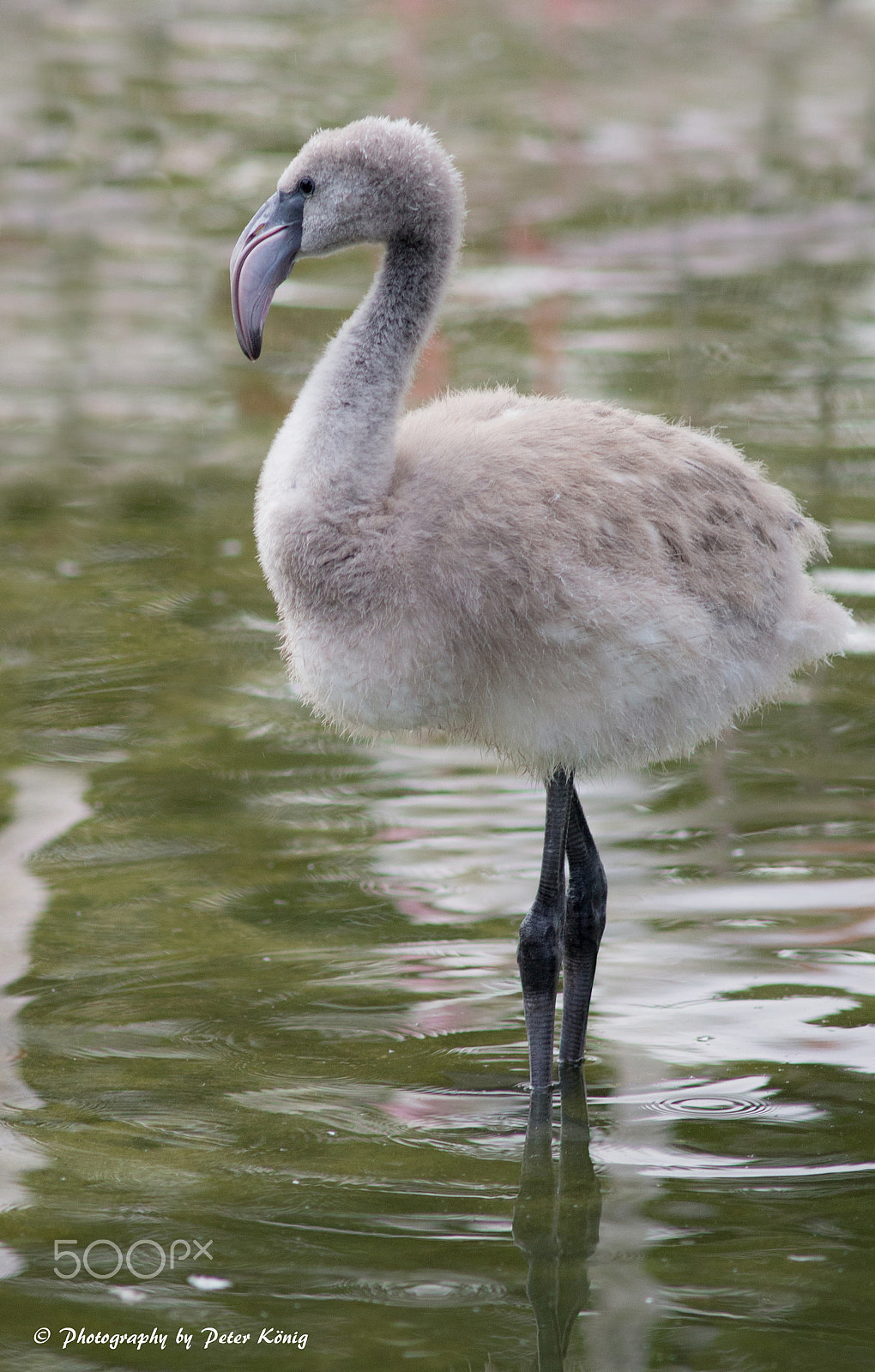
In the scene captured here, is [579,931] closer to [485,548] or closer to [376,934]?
[376,934]

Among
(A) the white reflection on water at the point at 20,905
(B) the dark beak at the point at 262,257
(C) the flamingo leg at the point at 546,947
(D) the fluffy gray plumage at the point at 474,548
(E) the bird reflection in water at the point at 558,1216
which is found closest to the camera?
(E) the bird reflection in water at the point at 558,1216

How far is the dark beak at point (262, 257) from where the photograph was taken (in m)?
4.25

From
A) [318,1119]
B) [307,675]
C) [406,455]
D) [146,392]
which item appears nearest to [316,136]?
[406,455]

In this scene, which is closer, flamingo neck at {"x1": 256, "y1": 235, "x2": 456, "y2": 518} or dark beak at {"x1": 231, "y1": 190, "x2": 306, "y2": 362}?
flamingo neck at {"x1": 256, "y1": 235, "x2": 456, "y2": 518}

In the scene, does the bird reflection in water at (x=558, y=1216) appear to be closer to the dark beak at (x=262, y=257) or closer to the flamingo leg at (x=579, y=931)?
the flamingo leg at (x=579, y=931)

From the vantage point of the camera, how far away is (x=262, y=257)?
427 cm

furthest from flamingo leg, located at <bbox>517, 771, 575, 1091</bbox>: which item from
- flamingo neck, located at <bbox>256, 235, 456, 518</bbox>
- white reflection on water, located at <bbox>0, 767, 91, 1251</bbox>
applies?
white reflection on water, located at <bbox>0, 767, 91, 1251</bbox>

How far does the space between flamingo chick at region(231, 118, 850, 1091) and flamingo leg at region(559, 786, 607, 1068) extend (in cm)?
14

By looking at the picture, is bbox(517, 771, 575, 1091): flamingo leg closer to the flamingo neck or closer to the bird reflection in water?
the bird reflection in water

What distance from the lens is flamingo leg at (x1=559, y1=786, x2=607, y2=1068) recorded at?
4637 millimetres

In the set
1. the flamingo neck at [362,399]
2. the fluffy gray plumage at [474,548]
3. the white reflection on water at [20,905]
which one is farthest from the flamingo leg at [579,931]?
the white reflection on water at [20,905]

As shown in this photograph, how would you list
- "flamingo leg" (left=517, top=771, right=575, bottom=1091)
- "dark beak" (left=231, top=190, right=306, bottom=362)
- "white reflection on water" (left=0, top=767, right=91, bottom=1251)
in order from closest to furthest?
"white reflection on water" (left=0, top=767, right=91, bottom=1251) < "dark beak" (left=231, top=190, right=306, bottom=362) < "flamingo leg" (left=517, top=771, right=575, bottom=1091)

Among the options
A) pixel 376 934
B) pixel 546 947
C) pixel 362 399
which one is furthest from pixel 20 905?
pixel 362 399

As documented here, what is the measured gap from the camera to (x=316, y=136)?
4242 mm
